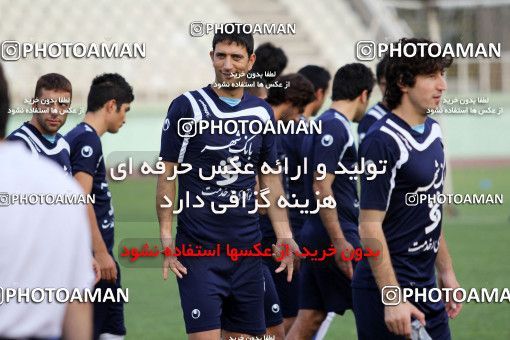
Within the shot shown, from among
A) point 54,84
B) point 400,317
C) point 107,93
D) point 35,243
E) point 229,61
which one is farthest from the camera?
point 107,93

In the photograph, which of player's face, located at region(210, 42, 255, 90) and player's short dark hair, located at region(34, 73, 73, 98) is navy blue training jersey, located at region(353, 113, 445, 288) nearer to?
→ player's face, located at region(210, 42, 255, 90)

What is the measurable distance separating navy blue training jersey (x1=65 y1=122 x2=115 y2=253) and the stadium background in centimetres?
555

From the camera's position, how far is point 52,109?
6.55m

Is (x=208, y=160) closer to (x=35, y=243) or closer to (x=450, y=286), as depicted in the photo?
(x=450, y=286)

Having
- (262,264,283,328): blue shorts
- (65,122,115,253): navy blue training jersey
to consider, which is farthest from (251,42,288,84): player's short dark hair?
(262,264,283,328): blue shorts

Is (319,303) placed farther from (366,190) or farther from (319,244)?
(366,190)

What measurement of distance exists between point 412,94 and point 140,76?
89.1 feet
